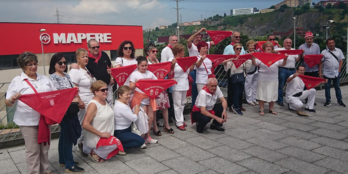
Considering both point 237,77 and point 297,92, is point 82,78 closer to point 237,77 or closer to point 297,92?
point 237,77

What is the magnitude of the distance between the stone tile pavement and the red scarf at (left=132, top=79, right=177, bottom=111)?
82 cm

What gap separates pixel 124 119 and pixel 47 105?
1.41m

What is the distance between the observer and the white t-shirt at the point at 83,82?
4672mm

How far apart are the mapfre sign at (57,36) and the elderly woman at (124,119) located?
3924 centimetres

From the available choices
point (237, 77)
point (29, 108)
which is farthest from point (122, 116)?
point (237, 77)

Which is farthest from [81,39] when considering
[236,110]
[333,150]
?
[333,150]

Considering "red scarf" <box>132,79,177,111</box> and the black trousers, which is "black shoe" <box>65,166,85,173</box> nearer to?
"red scarf" <box>132,79,177,111</box>

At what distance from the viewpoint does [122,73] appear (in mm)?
5453

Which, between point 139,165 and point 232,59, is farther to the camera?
point 232,59

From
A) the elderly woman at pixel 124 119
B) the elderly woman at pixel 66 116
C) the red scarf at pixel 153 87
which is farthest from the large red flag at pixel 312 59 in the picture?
the elderly woman at pixel 66 116

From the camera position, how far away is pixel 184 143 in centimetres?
549

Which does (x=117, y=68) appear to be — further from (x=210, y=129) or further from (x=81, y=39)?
(x=81, y=39)

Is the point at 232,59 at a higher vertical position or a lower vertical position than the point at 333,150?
higher

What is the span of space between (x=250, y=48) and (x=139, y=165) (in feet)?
13.8
